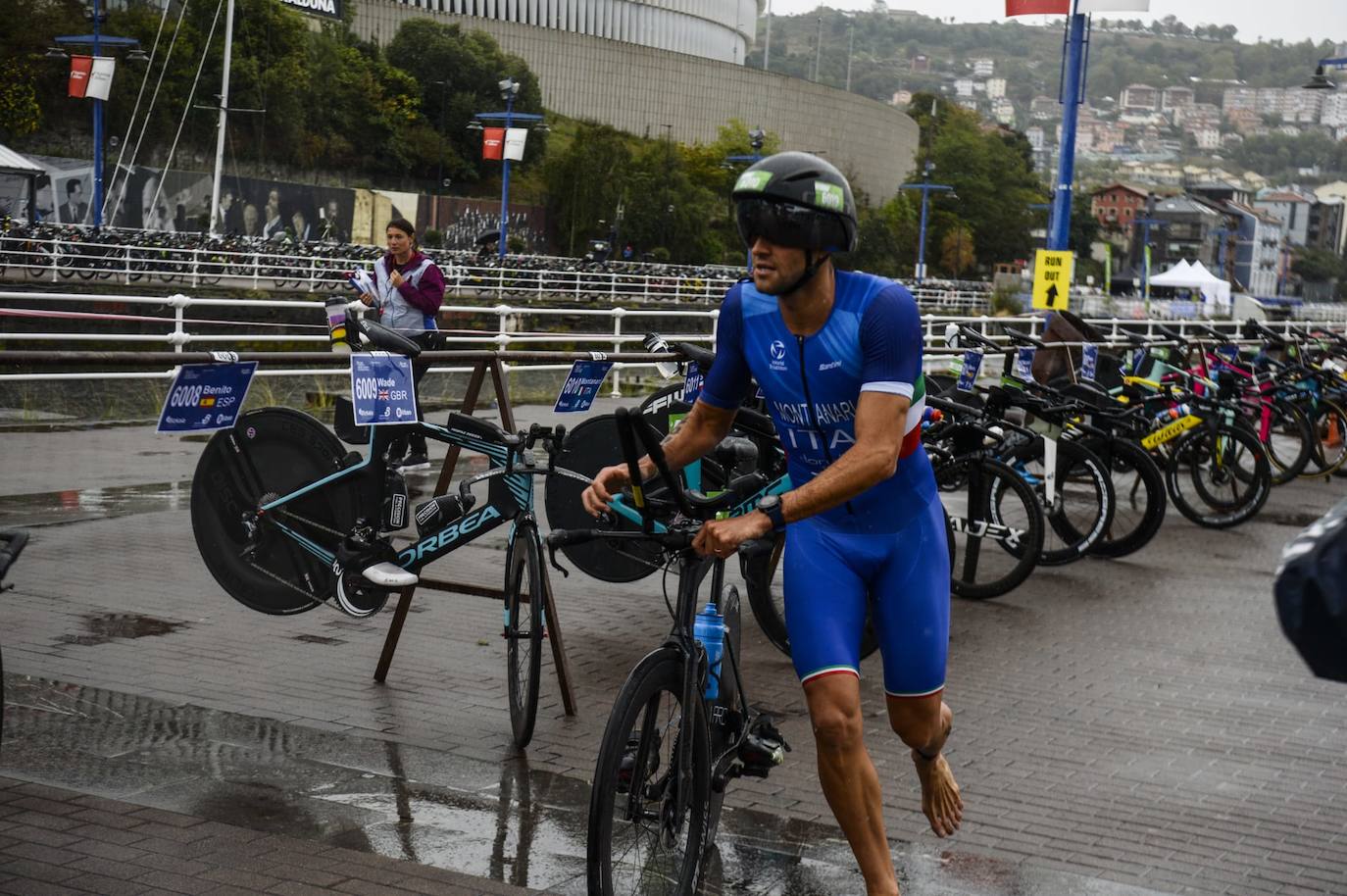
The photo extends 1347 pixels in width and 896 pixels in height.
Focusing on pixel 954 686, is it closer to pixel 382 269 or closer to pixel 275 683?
pixel 275 683

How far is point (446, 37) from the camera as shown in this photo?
287 ft

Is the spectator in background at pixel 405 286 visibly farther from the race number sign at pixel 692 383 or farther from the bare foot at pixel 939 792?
the bare foot at pixel 939 792

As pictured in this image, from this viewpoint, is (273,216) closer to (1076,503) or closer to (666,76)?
(666,76)

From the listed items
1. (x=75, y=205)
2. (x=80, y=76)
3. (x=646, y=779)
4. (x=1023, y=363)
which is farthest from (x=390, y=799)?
(x=75, y=205)

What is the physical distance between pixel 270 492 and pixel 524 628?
1.33 m

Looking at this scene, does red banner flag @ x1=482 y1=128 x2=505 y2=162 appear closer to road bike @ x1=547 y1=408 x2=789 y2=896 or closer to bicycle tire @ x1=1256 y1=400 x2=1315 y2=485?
bicycle tire @ x1=1256 y1=400 x2=1315 y2=485

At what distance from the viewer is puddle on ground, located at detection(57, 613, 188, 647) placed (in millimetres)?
7512

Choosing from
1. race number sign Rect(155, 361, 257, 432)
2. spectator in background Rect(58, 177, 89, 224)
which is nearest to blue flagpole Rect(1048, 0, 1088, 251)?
race number sign Rect(155, 361, 257, 432)

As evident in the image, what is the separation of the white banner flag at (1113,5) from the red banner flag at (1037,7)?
0.43 metres

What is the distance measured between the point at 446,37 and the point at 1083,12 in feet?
239

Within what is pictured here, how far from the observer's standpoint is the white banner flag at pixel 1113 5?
58.6 feet

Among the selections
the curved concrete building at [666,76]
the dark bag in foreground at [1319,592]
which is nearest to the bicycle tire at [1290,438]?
the dark bag in foreground at [1319,592]

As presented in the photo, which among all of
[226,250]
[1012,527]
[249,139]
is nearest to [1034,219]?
[249,139]

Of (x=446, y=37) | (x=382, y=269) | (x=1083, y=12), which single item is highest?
(x=446, y=37)
